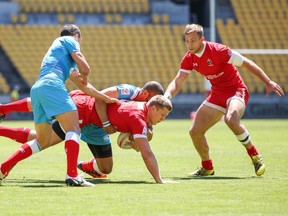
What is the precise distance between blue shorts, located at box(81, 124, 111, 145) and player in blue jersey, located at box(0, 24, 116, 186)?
0.82m

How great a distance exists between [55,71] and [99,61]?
25.7 metres

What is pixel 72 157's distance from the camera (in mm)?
8602

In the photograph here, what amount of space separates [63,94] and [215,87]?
9.50 feet

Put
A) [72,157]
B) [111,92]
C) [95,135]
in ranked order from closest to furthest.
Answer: [72,157], [111,92], [95,135]

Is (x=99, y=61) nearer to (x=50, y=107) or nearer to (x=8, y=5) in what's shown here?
(x=8, y=5)

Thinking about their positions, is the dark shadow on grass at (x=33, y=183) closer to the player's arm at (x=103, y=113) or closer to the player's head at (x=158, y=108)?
the player's arm at (x=103, y=113)

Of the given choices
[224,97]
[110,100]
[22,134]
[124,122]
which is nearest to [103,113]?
[110,100]

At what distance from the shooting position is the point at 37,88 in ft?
28.9

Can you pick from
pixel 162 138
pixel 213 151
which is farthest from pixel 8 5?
pixel 213 151

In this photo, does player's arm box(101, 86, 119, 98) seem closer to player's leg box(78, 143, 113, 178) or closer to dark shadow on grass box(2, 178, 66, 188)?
player's leg box(78, 143, 113, 178)

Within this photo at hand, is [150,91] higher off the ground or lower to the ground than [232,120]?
higher

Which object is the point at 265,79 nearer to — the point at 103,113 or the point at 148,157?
the point at 103,113

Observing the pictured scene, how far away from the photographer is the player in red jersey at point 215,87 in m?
10.4

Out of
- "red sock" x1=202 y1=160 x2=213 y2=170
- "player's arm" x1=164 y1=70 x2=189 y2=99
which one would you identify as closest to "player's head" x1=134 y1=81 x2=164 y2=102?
"player's arm" x1=164 y1=70 x2=189 y2=99
